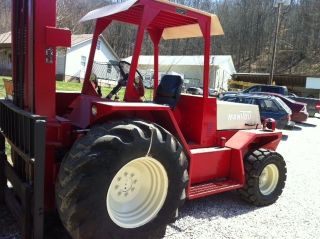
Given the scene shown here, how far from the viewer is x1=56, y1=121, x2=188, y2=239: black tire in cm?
340

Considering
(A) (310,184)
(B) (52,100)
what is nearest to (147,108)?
(B) (52,100)

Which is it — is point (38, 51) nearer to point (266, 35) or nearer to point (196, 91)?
point (196, 91)

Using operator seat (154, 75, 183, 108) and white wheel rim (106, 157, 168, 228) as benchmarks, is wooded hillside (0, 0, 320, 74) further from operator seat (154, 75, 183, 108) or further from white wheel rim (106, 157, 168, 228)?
white wheel rim (106, 157, 168, 228)

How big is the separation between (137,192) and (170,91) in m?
1.50

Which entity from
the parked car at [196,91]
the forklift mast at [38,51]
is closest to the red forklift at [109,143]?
the forklift mast at [38,51]

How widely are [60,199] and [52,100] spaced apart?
1012 mm

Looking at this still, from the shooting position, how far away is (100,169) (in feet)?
11.5

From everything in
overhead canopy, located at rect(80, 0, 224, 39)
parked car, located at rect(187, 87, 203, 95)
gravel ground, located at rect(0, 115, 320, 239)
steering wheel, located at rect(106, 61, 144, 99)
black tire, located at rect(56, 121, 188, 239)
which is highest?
overhead canopy, located at rect(80, 0, 224, 39)

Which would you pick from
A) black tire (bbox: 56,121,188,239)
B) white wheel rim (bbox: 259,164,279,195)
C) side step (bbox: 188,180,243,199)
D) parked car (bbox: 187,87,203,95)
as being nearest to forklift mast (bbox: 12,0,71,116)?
black tire (bbox: 56,121,188,239)

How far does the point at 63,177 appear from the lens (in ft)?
11.2

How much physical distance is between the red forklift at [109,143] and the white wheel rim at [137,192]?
0.4 inches

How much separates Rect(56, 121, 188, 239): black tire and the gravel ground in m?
0.86

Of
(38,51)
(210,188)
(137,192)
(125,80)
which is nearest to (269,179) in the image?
(210,188)

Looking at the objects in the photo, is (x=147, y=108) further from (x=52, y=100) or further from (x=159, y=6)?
(x=159, y=6)
